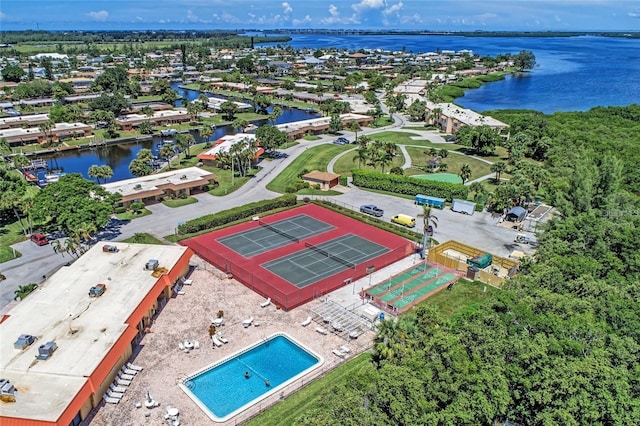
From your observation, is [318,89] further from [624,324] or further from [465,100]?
[624,324]

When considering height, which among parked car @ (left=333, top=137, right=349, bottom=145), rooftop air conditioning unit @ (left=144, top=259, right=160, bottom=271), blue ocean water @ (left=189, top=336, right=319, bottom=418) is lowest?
blue ocean water @ (left=189, top=336, right=319, bottom=418)

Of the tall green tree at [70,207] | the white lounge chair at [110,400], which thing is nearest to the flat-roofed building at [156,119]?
the tall green tree at [70,207]

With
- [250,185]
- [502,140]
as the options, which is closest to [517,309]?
[250,185]

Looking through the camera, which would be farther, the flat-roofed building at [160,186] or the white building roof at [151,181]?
the white building roof at [151,181]

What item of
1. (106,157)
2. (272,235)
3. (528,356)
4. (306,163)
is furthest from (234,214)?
(106,157)

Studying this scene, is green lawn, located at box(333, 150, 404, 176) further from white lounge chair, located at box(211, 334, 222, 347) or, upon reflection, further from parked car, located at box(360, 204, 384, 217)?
white lounge chair, located at box(211, 334, 222, 347)

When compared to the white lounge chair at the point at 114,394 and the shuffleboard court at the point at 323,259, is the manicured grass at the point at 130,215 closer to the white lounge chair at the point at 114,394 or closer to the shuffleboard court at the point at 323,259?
the shuffleboard court at the point at 323,259

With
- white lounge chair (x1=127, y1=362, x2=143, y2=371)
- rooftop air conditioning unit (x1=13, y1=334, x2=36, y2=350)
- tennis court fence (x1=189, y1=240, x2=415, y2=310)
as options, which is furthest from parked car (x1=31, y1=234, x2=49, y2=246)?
white lounge chair (x1=127, y1=362, x2=143, y2=371)
